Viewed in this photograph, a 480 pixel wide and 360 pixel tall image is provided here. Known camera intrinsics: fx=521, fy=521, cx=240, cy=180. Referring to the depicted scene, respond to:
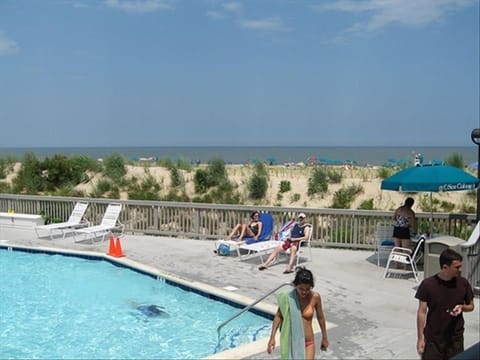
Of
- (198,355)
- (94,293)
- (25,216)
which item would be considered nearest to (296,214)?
(94,293)

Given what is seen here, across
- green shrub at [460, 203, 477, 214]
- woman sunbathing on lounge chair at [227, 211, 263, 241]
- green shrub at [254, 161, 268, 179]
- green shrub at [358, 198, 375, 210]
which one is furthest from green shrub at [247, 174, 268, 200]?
woman sunbathing on lounge chair at [227, 211, 263, 241]

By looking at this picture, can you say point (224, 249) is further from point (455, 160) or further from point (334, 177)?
point (455, 160)

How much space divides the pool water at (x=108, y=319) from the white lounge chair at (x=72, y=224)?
2.70m

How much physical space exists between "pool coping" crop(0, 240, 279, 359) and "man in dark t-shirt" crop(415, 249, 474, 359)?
6.55ft

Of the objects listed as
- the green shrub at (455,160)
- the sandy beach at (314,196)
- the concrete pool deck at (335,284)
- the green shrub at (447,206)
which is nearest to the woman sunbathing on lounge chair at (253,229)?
the concrete pool deck at (335,284)

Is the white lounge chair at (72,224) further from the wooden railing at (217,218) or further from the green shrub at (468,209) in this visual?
the green shrub at (468,209)

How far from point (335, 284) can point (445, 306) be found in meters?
4.48

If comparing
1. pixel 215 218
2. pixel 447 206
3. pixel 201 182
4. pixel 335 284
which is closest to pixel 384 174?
pixel 447 206

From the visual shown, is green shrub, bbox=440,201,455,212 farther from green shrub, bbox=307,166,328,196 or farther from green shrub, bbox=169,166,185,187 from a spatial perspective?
green shrub, bbox=169,166,185,187

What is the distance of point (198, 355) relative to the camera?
19.3ft

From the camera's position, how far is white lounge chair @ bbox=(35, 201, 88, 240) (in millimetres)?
12484

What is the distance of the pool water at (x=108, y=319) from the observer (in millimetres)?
6109

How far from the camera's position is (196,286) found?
8.05 metres

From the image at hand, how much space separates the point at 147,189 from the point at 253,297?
38.2 ft
